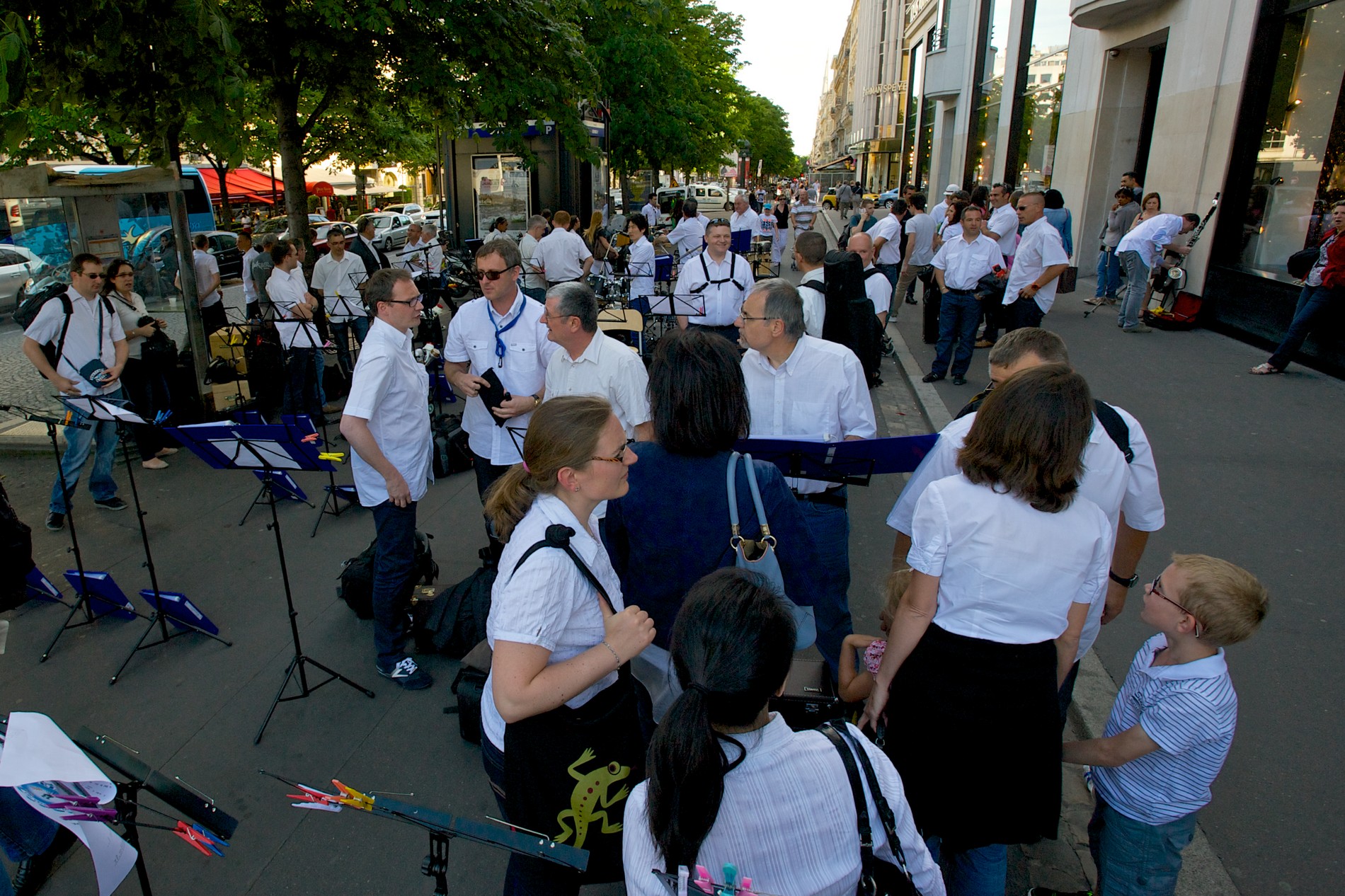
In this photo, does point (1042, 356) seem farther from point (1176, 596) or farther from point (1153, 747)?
point (1153, 747)

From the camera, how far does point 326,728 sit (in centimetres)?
380

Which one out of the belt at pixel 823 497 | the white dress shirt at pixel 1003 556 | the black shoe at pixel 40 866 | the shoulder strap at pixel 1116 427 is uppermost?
the shoulder strap at pixel 1116 427

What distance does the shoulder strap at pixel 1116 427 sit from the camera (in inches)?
104

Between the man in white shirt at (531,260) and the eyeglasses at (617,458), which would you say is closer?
the eyeglasses at (617,458)

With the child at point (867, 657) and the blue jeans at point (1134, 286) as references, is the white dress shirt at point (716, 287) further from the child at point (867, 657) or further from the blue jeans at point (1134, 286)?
the blue jeans at point (1134, 286)

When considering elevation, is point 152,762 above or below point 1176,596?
below

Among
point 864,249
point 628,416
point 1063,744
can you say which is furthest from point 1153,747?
point 864,249

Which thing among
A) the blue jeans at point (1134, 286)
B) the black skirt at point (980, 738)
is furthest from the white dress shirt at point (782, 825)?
the blue jeans at point (1134, 286)

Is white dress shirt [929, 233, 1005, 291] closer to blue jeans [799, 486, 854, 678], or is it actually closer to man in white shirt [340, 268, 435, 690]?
blue jeans [799, 486, 854, 678]

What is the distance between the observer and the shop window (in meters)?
9.26

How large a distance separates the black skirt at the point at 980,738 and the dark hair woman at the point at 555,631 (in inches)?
31.6

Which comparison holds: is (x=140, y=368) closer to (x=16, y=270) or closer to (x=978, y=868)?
(x=16, y=270)

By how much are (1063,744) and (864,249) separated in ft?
19.1

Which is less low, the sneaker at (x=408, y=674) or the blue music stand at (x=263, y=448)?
the blue music stand at (x=263, y=448)
